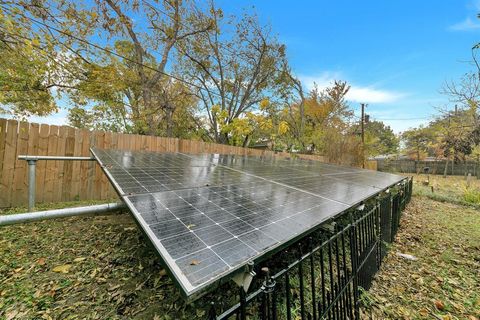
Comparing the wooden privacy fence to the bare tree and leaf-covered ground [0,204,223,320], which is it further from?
the bare tree

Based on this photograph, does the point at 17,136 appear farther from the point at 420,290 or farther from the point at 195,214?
the point at 420,290

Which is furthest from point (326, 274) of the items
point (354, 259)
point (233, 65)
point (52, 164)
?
point (233, 65)

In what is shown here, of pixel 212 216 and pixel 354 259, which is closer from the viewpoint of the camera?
pixel 212 216

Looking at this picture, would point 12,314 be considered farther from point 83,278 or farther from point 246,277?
point 246,277

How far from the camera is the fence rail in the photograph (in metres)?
4.04

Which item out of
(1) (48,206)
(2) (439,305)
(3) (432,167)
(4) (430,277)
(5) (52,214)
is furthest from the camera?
(3) (432,167)

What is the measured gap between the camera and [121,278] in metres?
2.13

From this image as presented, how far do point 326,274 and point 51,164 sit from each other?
5680 millimetres

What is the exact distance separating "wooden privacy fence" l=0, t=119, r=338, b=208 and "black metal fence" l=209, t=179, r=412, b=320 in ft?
15.6

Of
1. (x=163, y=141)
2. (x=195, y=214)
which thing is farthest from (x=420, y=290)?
(x=163, y=141)

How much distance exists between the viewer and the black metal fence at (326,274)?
1.33 metres

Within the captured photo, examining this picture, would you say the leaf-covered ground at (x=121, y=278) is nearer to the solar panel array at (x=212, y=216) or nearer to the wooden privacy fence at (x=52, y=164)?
the solar panel array at (x=212, y=216)

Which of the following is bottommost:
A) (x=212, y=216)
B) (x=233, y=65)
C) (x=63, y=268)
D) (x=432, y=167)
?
(x=63, y=268)

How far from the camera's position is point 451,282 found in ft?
8.78
